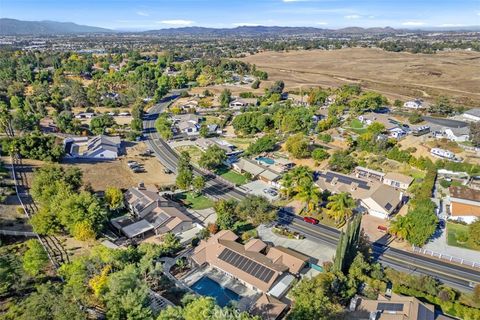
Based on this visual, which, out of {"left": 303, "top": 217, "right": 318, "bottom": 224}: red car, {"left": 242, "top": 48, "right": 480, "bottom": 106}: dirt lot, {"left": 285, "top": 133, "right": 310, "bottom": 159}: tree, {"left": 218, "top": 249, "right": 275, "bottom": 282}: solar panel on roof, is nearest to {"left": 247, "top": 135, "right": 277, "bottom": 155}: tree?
{"left": 285, "top": 133, "right": 310, "bottom": 159}: tree

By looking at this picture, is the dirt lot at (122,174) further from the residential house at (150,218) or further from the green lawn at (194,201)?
the residential house at (150,218)

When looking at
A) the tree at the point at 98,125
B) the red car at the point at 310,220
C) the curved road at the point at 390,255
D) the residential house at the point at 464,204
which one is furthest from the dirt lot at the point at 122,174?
the residential house at the point at 464,204

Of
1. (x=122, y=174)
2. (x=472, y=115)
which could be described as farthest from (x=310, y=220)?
(x=472, y=115)

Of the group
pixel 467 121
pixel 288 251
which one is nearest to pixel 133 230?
pixel 288 251

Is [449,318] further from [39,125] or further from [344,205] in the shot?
[39,125]

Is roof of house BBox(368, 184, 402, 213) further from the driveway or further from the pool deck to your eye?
the pool deck

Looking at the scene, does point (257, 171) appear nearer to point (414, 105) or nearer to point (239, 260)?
point (239, 260)
